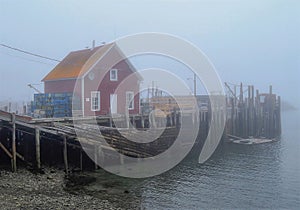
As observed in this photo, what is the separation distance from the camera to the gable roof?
28.4 m

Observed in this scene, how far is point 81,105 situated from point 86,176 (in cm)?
1063

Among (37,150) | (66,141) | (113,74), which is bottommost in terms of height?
(37,150)

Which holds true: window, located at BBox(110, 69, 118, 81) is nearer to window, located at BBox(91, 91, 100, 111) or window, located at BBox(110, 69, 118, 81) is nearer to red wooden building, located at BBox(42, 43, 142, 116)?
red wooden building, located at BBox(42, 43, 142, 116)

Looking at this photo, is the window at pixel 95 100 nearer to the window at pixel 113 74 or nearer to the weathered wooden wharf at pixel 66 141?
the window at pixel 113 74

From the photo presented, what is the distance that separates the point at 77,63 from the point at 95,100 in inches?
179

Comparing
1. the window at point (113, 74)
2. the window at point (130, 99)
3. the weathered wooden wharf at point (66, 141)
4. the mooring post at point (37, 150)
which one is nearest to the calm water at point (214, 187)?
the weathered wooden wharf at point (66, 141)

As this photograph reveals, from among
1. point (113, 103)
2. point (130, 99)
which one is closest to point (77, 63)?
point (113, 103)

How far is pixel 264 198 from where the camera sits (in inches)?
602

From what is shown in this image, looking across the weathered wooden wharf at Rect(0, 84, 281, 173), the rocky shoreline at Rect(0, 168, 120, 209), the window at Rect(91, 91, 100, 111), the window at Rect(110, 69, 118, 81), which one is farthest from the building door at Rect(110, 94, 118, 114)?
the rocky shoreline at Rect(0, 168, 120, 209)

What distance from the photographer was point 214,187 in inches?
666

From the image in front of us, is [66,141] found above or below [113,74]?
below

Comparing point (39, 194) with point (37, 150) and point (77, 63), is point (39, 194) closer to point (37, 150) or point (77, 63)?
point (37, 150)

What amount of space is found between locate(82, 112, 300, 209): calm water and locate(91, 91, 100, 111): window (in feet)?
29.6

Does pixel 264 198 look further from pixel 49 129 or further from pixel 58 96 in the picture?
pixel 58 96
